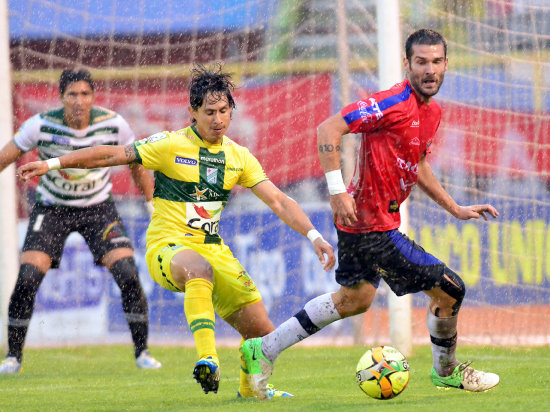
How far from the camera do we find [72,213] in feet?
26.8

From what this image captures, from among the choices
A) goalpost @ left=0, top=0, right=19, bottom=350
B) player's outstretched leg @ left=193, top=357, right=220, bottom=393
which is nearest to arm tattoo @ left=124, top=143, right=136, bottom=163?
player's outstretched leg @ left=193, top=357, right=220, bottom=393

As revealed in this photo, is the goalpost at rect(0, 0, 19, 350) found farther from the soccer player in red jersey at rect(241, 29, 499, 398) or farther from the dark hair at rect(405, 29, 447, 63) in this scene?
the dark hair at rect(405, 29, 447, 63)

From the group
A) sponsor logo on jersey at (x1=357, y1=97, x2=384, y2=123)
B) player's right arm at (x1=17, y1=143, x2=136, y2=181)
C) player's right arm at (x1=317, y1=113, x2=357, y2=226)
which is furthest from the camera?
sponsor logo on jersey at (x1=357, y1=97, x2=384, y2=123)

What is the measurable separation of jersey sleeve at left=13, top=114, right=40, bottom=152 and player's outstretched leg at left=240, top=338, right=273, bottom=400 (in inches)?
117

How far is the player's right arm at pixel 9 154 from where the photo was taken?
777 centimetres

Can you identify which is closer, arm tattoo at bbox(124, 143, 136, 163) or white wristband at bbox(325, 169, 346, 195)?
white wristband at bbox(325, 169, 346, 195)

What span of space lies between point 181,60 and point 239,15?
2.90ft

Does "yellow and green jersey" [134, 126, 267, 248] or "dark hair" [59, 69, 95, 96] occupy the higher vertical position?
"dark hair" [59, 69, 95, 96]

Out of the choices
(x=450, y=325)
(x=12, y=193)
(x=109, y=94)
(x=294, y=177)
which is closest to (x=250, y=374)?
(x=450, y=325)

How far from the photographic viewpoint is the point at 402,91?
18.8 feet

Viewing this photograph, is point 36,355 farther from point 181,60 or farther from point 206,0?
point 206,0

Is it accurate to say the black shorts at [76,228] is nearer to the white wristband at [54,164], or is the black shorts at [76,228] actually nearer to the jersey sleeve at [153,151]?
the jersey sleeve at [153,151]

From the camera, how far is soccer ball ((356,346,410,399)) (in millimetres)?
5418

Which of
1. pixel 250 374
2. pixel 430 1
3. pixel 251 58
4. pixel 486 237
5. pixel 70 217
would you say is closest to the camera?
pixel 250 374
